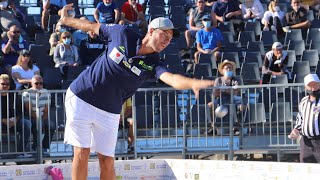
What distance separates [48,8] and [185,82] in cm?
1045

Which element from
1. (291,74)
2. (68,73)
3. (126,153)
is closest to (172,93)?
(126,153)

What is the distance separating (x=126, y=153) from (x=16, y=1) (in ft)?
19.8

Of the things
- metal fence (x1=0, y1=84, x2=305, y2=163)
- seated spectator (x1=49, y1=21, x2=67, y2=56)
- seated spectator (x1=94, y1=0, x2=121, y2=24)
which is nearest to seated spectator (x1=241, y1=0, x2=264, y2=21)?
seated spectator (x1=94, y1=0, x2=121, y2=24)

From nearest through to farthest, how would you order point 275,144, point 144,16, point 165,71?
point 165,71
point 275,144
point 144,16

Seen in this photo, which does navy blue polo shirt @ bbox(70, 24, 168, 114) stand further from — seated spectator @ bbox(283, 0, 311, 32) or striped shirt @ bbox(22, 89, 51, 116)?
seated spectator @ bbox(283, 0, 311, 32)

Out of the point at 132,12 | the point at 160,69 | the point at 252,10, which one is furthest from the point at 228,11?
the point at 160,69

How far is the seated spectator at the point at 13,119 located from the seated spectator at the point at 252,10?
7157mm

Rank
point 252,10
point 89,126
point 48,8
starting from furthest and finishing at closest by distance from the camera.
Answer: point 252,10 → point 48,8 → point 89,126

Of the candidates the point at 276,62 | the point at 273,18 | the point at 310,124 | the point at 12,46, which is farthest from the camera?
the point at 273,18

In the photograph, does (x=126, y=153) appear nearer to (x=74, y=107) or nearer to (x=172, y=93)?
(x=172, y=93)

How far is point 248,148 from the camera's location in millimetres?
13742

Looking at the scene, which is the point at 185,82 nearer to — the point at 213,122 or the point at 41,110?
the point at 41,110

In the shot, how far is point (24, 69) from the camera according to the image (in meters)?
14.4

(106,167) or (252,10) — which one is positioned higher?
(252,10)
